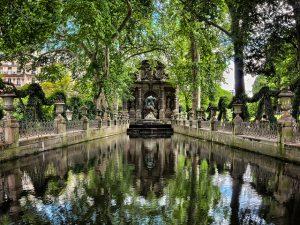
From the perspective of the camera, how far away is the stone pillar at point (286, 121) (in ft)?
48.8

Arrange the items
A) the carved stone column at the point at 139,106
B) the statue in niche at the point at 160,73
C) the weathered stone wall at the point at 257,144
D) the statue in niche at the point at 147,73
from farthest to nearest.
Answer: the statue in niche at the point at 160,73
the statue in niche at the point at 147,73
the carved stone column at the point at 139,106
the weathered stone wall at the point at 257,144

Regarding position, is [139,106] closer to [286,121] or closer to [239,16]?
[239,16]

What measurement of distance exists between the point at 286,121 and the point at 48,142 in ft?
35.8

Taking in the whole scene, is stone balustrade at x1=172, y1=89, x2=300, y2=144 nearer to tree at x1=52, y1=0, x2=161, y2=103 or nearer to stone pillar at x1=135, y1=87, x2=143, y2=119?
tree at x1=52, y1=0, x2=161, y2=103

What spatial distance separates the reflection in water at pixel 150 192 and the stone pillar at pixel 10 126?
1.26 m

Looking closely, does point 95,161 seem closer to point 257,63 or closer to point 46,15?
point 46,15

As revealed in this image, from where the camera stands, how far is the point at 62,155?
1767 cm

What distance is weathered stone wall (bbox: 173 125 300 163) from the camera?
46.6 feet

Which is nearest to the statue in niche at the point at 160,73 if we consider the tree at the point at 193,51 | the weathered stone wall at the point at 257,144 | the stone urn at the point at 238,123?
the tree at the point at 193,51

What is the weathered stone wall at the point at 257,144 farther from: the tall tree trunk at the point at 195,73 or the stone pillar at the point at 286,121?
the tall tree trunk at the point at 195,73

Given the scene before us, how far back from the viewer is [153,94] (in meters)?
63.2

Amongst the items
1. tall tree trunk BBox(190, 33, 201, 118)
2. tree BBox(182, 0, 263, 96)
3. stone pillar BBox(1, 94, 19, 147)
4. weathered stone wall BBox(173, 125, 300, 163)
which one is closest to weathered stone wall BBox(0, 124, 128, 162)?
stone pillar BBox(1, 94, 19, 147)

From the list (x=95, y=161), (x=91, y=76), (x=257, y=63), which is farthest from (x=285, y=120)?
(x=91, y=76)

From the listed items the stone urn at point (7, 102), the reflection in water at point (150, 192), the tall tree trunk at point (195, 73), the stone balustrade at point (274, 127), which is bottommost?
the reflection in water at point (150, 192)
